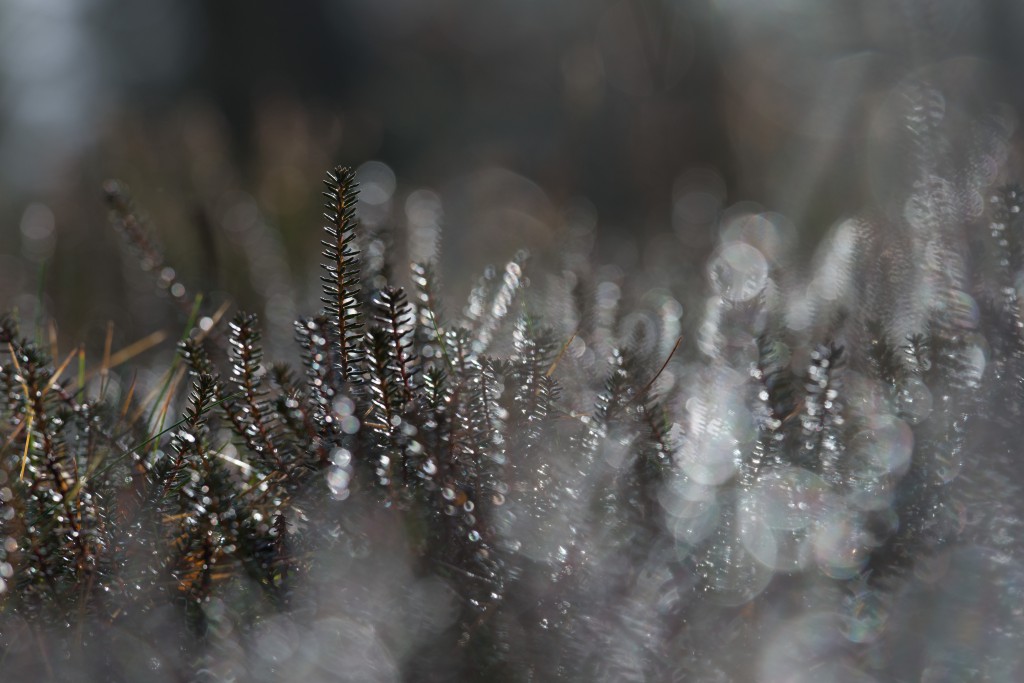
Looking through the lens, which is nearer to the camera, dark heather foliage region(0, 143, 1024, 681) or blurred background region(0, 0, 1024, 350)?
dark heather foliage region(0, 143, 1024, 681)

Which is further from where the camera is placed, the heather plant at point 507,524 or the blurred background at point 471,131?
the blurred background at point 471,131

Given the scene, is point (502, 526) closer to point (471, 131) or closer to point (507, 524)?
point (507, 524)

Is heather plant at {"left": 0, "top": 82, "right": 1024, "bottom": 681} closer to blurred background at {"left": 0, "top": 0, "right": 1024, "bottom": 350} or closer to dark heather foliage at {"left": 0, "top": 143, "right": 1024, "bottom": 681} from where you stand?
dark heather foliage at {"left": 0, "top": 143, "right": 1024, "bottom": 681}

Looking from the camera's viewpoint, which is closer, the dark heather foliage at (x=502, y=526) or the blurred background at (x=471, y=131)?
the dark heather foliage at (x=502, y=526)

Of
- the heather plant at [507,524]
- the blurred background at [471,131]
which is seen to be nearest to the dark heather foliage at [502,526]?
the heather plant at [507,524]

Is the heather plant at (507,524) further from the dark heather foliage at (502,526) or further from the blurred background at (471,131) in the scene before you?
the blurred background at (471,131)

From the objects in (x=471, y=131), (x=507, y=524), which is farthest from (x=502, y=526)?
(x=471, y=131)

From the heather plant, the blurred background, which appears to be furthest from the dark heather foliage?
the blurred background

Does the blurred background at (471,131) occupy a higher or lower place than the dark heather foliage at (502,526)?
lower
